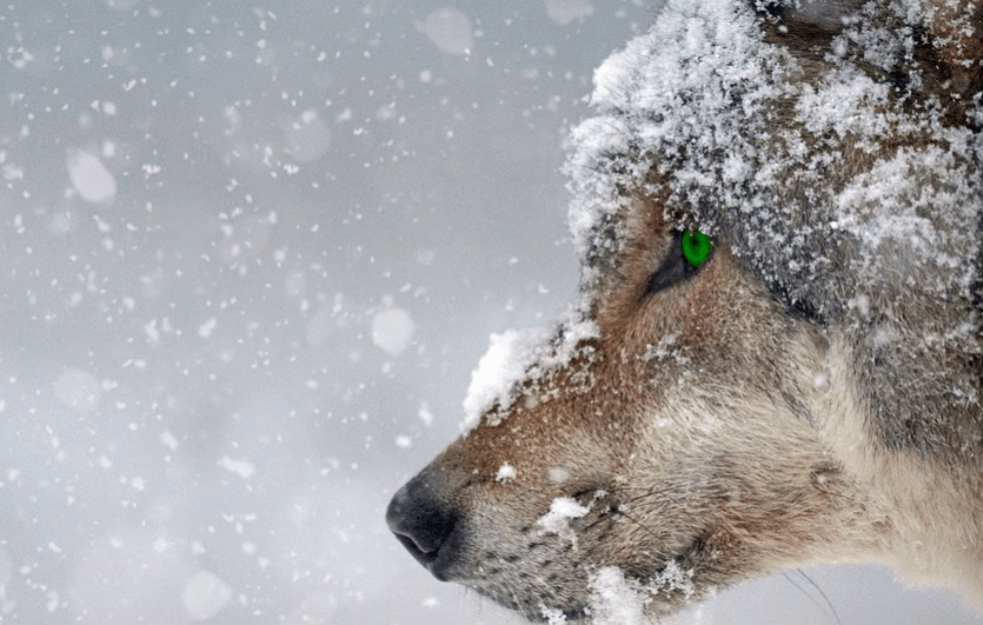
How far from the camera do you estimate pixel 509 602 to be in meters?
2.54

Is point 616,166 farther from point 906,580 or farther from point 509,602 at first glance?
point 906,580

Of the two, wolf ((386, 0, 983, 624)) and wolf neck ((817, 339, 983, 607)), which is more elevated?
wolf ((386, 0, 983, 624))

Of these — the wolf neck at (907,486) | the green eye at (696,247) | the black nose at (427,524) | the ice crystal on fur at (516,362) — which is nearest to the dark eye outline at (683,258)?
the green eye at (696,247)

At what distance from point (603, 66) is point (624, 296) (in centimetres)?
87

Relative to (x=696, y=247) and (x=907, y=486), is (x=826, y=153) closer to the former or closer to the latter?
(x=696, y=247)

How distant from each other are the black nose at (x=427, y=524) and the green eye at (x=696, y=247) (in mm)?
1055

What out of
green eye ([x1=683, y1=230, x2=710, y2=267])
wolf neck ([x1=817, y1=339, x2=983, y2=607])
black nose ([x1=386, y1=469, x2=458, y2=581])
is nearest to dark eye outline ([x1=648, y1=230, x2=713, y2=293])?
green eye ([x1=683, y1=230, x2=710, y2=267])

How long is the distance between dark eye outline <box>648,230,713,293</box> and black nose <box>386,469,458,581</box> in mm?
942

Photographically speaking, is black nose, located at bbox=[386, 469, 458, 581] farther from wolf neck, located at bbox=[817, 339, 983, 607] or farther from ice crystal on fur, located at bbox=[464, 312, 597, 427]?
wolf neck, located at bbox=[817, 339, 983, 607]

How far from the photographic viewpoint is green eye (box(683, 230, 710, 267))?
2252 millimetres

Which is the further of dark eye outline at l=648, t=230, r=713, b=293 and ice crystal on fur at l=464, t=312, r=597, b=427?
ice crystal on fur at l=464, t=312, r=597, b=427

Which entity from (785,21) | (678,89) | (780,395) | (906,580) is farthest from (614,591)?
(785,21)

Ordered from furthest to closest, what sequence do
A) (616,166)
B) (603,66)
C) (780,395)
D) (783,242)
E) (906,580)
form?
(603,66), (906,580), (616,166), (780,395), (783,242)

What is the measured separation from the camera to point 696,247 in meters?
2.28
